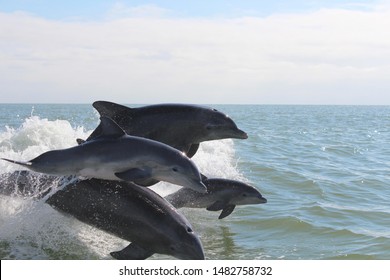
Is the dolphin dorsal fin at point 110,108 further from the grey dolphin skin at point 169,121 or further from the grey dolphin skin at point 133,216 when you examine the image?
the grey dolphin skin at point 133,216

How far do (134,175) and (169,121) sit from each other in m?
1.35

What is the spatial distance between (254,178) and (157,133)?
381 inches

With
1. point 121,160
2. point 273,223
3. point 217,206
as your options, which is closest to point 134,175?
point 121,160

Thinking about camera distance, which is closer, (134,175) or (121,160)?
(134,175)

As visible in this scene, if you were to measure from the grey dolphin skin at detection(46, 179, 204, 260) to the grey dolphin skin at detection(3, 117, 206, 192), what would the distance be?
71 cm

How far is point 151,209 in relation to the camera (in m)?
7.33

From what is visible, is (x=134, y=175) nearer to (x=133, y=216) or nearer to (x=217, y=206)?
(x=133, y=216)

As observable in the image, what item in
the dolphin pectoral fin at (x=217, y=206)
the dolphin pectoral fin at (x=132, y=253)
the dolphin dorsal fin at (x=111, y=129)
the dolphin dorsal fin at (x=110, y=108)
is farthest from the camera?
the dolphin pectoral fin at (x=217, y=206)

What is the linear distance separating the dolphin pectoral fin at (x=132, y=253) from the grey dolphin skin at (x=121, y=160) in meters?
1.09

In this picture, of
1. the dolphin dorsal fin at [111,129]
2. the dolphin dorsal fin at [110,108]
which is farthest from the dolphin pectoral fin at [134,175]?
the dolphin dorsal fin at [110,108]

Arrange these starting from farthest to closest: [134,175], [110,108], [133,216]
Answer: [110,108] < [133,216] < [134,175]

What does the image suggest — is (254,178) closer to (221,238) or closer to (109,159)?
(221,238)

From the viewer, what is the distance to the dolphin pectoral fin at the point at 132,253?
715 cm

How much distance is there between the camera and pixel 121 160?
6660 millimetres
